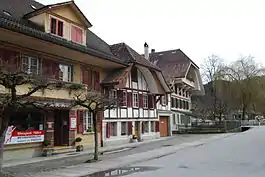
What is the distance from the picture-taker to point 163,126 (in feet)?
116

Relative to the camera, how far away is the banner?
1625cm

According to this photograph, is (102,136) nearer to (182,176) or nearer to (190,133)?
(182,176)

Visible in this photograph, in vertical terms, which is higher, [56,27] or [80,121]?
[56,27]

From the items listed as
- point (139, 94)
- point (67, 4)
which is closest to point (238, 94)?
point (139, 94)

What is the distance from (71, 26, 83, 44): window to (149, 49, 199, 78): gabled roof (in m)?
22.8

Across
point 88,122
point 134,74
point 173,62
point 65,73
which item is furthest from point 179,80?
point 65,73

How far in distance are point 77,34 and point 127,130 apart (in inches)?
407

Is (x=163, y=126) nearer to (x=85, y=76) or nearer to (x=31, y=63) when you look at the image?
(x=85, y=76)

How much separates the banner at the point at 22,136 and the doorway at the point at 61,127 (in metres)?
2.27

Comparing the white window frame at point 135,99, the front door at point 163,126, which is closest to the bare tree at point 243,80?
the front door at point 163,126

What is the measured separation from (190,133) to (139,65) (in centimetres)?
1697

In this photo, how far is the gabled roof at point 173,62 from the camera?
141ft

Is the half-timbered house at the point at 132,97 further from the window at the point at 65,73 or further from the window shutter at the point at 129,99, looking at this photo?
the window at the point at 65,73

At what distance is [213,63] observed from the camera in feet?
178
